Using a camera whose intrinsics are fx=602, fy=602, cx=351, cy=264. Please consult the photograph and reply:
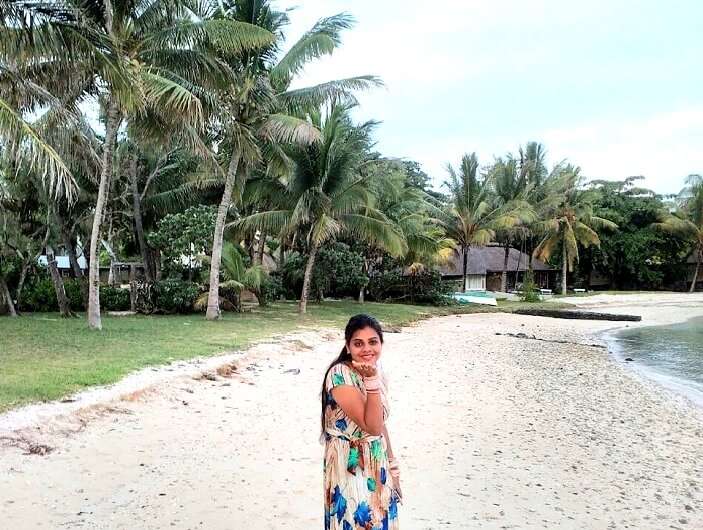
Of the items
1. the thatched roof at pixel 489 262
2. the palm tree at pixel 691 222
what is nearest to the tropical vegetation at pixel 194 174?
the thatched roof at pixel 489 262

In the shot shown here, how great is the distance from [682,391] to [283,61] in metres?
11.9

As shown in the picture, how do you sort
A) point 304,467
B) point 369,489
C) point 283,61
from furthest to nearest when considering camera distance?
point 283,61, point 304,467, point 369,489

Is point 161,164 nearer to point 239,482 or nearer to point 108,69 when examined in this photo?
point 108,69

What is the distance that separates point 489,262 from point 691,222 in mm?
14887

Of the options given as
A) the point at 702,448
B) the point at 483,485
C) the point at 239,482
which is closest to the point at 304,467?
the point at 239,482

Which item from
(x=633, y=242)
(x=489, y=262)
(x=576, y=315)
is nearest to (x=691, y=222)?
(x=633, y=242)

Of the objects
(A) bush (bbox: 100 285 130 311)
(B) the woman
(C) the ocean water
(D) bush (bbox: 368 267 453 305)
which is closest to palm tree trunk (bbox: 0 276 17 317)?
(A) bush (bbox: 100 285 130 311)

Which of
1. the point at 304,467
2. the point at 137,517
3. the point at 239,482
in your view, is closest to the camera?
the point at 137,517

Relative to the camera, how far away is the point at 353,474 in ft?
8.54

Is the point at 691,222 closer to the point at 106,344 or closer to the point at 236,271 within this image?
the point at 236,271

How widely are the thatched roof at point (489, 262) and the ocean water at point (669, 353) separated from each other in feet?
41.3

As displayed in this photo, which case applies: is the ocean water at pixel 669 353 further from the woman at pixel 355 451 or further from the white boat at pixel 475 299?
the woman at pixel 355 451

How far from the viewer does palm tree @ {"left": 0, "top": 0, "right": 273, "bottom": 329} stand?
9352mm

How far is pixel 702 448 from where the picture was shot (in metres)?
6.67
